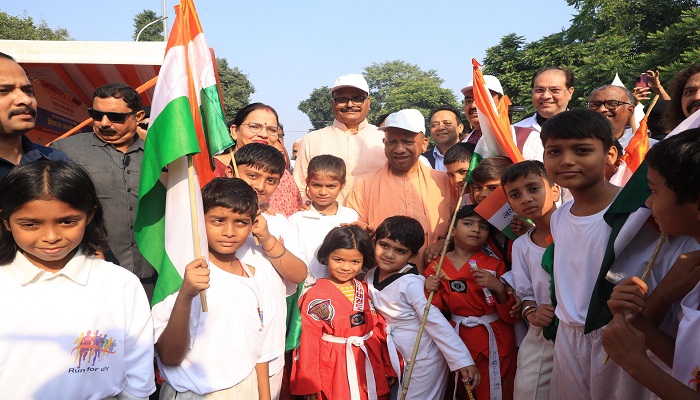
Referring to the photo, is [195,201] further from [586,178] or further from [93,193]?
[586,178]

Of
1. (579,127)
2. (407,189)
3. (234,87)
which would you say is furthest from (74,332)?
(234,87)

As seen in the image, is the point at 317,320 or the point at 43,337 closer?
the point at 43,337

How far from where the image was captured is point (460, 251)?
155 inches

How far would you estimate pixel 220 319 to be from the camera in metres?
2.82

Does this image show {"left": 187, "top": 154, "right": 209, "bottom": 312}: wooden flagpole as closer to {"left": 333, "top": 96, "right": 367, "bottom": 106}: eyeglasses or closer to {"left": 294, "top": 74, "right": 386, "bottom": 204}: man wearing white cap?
{"left": 294, "top": 74, "right": 386, "bottom": 204}: man wearing white cap

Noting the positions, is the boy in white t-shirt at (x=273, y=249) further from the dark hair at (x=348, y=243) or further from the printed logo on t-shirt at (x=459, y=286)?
the printed logo on t-shirt at (x=459, y=286)

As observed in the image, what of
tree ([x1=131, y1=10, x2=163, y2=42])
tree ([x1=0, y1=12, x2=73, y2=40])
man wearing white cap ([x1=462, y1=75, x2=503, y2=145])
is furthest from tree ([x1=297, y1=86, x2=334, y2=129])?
man wearing white cap ([x1=462, y1=75, x2=503, y2=145])

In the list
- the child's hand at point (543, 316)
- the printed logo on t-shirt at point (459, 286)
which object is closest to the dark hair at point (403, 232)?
the printed logo on t-shirt at point (459, 286)

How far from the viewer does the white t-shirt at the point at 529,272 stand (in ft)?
11.0

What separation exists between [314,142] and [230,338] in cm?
254

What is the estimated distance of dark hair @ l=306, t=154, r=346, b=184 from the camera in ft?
13.5

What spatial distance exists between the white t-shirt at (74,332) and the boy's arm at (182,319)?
141 mm

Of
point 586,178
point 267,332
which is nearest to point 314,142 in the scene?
point 267,332

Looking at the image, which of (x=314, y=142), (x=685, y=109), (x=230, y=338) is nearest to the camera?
(x=230, y=338)
